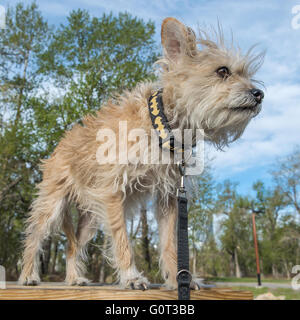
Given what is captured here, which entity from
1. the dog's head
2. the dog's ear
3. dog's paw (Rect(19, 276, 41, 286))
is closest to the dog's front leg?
the dog's head

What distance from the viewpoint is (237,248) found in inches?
1988

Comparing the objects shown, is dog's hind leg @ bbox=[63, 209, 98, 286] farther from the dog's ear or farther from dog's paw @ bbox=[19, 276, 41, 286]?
the dog's ear

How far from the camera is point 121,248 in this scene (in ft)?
10.6

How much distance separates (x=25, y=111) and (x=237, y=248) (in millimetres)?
40146

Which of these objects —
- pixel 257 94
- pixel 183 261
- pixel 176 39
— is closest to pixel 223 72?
pixel 257 94

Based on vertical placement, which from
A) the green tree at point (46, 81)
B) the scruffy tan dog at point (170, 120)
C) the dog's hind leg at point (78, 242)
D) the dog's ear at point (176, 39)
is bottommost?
the dog's hind leg at point (78, 242)

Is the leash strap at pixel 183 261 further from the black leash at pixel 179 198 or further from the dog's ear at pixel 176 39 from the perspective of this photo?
the dog's ear at pixel 176 39

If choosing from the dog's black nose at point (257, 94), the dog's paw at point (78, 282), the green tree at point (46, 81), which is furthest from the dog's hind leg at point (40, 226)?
the green tree at point (46, 81)

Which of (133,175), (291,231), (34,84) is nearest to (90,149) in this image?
(133,175)

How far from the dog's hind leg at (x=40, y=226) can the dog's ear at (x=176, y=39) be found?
242 cm

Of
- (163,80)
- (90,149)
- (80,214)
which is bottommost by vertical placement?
(80,214)

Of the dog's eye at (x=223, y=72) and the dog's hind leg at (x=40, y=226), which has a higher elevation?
the dog's eye at (x=223, y=72)

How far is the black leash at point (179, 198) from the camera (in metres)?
2.47
